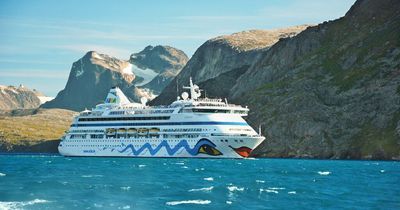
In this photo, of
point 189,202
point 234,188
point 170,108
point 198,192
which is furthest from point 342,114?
point 189,202

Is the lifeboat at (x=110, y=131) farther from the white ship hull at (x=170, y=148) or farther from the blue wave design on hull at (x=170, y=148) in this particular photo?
the blue wave design on hull at (x=170, y=148)

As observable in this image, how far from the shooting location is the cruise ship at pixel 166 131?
147 m

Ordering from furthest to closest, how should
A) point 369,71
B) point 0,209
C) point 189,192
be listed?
point 369,71 → point 189,192 → point 0,209

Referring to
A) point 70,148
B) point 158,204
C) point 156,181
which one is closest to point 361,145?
point 70,148

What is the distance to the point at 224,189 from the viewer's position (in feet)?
228

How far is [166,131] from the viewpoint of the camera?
155500 mm

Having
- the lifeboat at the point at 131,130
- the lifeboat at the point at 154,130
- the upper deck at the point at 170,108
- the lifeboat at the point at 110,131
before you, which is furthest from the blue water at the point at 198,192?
the lifeboat at the point at 110,131

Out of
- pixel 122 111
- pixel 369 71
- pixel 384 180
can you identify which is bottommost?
pixel 384 180

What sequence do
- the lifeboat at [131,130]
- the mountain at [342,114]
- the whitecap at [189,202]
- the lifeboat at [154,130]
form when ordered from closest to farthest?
the whitecap at [189,202] → the lifeboat at [154,130] → the lifeboat at [131,130] → the mountain at [342,114]

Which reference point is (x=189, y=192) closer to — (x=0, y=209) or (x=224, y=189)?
(x=224, y=189)

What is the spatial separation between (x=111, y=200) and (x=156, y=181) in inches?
806

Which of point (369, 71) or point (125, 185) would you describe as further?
point (369, 71)

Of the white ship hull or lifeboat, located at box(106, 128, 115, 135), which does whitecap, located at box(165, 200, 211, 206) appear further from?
lifeboat, located at box(106, 128, 115, 135)

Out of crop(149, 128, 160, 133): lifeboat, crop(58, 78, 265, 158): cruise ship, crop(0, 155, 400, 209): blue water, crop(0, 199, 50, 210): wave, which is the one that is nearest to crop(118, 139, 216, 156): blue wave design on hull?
crop(58, 78, 265, 158): cruise ship
